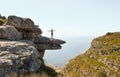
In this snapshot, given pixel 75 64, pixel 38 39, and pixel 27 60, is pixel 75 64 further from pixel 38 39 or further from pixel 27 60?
pixel 27 60

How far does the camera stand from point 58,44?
2399 inches

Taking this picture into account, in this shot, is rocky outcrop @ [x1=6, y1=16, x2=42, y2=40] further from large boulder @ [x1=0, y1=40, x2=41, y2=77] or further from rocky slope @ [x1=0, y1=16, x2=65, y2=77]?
large boulder @ [x1=0, y1=40, x2=41, y2=77]

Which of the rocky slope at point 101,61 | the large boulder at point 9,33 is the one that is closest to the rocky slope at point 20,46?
the large boulder at point 9,33

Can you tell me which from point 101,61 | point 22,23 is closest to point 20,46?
point 22,23

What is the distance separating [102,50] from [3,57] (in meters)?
104

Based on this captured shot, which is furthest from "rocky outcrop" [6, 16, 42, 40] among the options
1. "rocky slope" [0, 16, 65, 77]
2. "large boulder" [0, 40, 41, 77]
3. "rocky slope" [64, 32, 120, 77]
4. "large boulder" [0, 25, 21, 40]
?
"rocky slope" [64, 32, 120, 77]

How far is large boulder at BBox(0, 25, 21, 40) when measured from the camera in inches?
1856

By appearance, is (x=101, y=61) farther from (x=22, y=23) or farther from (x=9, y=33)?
(x=9, y=33)

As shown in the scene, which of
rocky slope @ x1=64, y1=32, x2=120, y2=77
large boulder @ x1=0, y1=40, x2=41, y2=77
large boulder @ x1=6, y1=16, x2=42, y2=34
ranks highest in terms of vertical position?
large boulder @ x1=6, y1=16, x2=42, y2=34

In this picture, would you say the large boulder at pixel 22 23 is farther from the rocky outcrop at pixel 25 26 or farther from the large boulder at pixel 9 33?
the large boulder at pixel 9 33

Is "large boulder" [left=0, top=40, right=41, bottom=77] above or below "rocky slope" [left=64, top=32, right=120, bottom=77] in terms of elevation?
above

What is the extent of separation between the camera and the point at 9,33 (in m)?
48.2

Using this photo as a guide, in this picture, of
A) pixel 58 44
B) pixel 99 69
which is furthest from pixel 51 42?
pixel 99 69

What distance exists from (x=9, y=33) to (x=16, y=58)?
743cm
